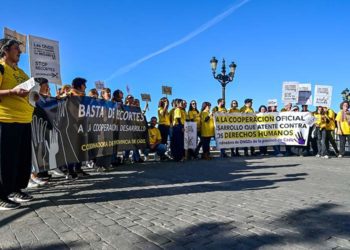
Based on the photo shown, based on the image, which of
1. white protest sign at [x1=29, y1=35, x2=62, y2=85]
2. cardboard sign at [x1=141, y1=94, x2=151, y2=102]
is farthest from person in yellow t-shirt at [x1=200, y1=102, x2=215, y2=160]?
white protest sign at [x1=29, y1=35, x2=62, y2=85]

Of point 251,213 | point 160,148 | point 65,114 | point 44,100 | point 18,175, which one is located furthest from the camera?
point 160,148

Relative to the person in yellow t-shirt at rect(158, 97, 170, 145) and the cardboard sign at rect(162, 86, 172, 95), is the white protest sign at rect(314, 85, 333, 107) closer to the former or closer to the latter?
the cardboard sign at rect(162, 86, 172, 95)

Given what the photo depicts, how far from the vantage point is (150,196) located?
5.00 m

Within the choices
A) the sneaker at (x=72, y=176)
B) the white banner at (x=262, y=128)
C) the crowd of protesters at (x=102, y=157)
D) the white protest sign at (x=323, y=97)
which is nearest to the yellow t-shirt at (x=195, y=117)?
the crowd of protesters at (x=102, y=157)

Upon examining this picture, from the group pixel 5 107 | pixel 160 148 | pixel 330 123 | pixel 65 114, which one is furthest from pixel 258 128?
pixel 5 107

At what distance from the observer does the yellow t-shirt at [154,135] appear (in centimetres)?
1154

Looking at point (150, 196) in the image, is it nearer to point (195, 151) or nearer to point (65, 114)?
point (65, 114)

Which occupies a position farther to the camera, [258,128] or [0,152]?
[258,128]

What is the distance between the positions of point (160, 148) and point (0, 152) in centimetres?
763

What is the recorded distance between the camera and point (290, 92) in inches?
561

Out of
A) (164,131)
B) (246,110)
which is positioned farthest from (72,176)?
(246,110)

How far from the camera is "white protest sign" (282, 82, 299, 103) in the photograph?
14.2m

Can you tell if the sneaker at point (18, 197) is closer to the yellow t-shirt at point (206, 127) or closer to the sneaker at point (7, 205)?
the sneaker at point (7, 205)

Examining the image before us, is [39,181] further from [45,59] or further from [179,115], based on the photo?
[179,115]
